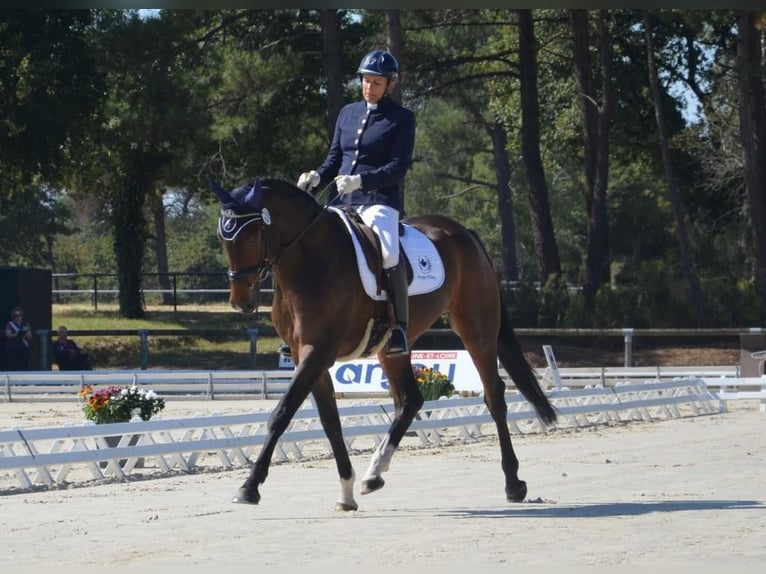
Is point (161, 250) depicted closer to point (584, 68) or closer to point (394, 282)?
point (584, 68)

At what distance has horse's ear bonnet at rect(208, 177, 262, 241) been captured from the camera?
8867 mm

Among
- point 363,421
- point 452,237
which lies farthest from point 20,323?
point 452,237

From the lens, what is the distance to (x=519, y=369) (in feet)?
36.3

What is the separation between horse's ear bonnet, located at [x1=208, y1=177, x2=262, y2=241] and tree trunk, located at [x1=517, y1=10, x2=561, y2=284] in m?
26.6

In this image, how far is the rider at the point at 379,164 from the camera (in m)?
9.66

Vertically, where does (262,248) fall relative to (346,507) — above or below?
above

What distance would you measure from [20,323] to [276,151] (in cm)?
903

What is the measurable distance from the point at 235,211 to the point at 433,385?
29.3 feet

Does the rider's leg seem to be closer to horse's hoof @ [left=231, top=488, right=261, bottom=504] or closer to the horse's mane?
the horse's mane

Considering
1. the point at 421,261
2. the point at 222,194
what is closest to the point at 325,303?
the point at 222,194

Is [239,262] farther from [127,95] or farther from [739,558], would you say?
[127,95]

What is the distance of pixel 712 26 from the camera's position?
39.3 m

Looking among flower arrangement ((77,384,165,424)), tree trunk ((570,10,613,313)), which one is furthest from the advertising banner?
tree trunk ((570,10,613,313))

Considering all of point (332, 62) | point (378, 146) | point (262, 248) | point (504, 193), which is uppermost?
point (332, 62)
